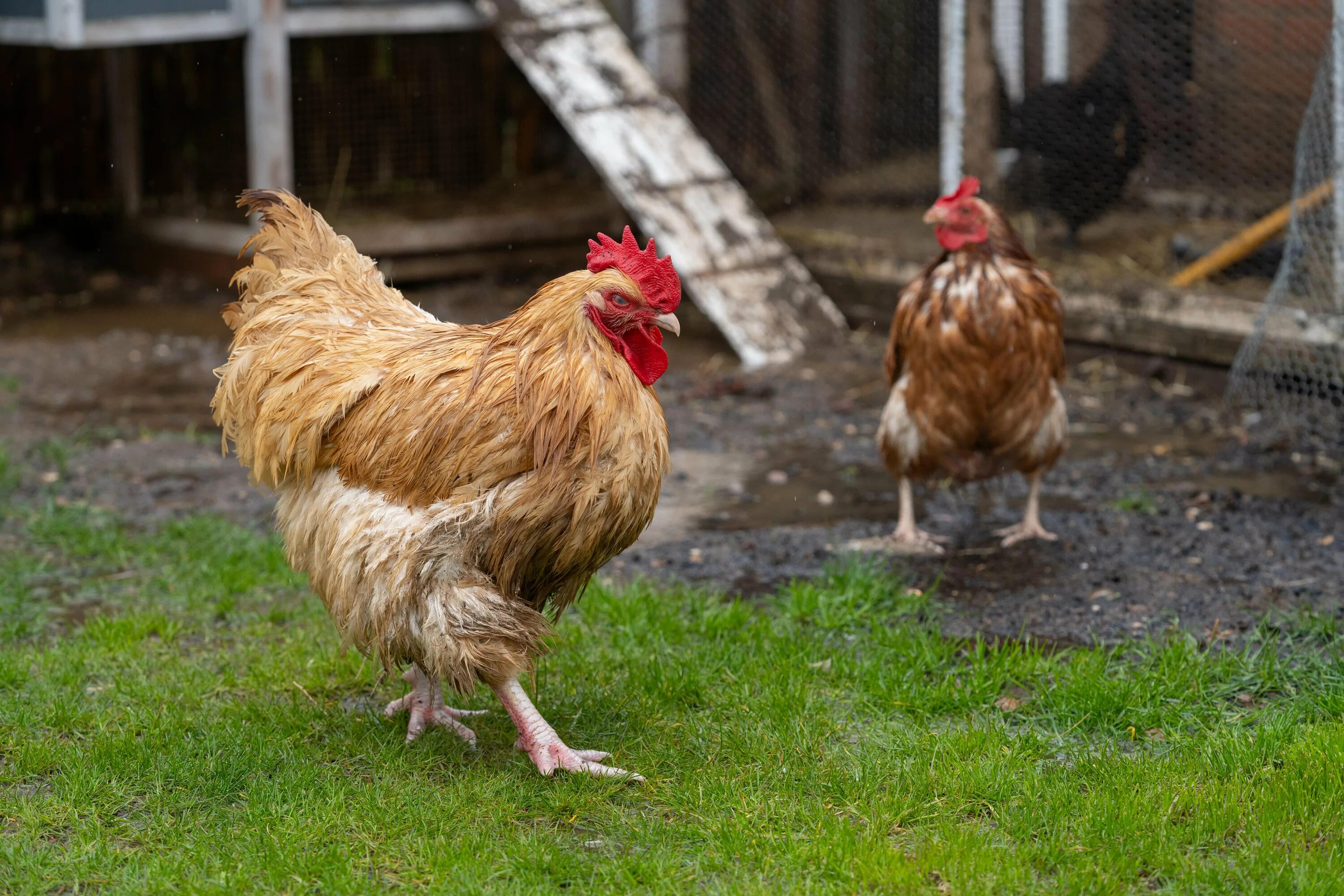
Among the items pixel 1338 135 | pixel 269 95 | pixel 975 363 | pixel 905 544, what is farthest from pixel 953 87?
pixel 269 95

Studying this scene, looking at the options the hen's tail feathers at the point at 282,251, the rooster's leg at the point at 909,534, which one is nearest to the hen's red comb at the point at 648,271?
the hen's tail feathers at the point at 282,251

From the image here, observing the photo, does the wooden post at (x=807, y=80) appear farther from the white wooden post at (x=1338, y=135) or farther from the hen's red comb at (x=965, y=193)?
the hen's red comb at (x=965, y=193)

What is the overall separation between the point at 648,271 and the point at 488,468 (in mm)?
630

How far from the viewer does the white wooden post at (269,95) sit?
8.52 meters

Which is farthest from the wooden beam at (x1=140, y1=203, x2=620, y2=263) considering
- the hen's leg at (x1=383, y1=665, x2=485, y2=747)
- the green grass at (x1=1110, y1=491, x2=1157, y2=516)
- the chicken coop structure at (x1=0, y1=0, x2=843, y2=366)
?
the hen's leg at (x1=383, y1=665, x2=485, y2=747)

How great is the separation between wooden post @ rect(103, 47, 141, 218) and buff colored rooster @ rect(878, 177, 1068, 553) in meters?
7.04

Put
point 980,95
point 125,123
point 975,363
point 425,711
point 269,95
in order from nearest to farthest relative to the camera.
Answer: point 425,711, point 975,363, point 980,95, point 269,95, point 125,123

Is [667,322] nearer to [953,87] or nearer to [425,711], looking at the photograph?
[425,711]

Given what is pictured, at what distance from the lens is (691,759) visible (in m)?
3.68

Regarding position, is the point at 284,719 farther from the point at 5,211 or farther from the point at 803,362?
the point at 5,211

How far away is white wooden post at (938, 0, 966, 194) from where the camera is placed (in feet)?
26.2

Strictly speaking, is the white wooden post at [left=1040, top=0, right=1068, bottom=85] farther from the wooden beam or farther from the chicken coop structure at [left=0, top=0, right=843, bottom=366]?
the wooden beam

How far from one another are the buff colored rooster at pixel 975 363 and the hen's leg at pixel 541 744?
2.13 metres

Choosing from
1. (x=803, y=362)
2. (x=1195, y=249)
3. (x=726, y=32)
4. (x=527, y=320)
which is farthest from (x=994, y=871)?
(x=726, y=32)
